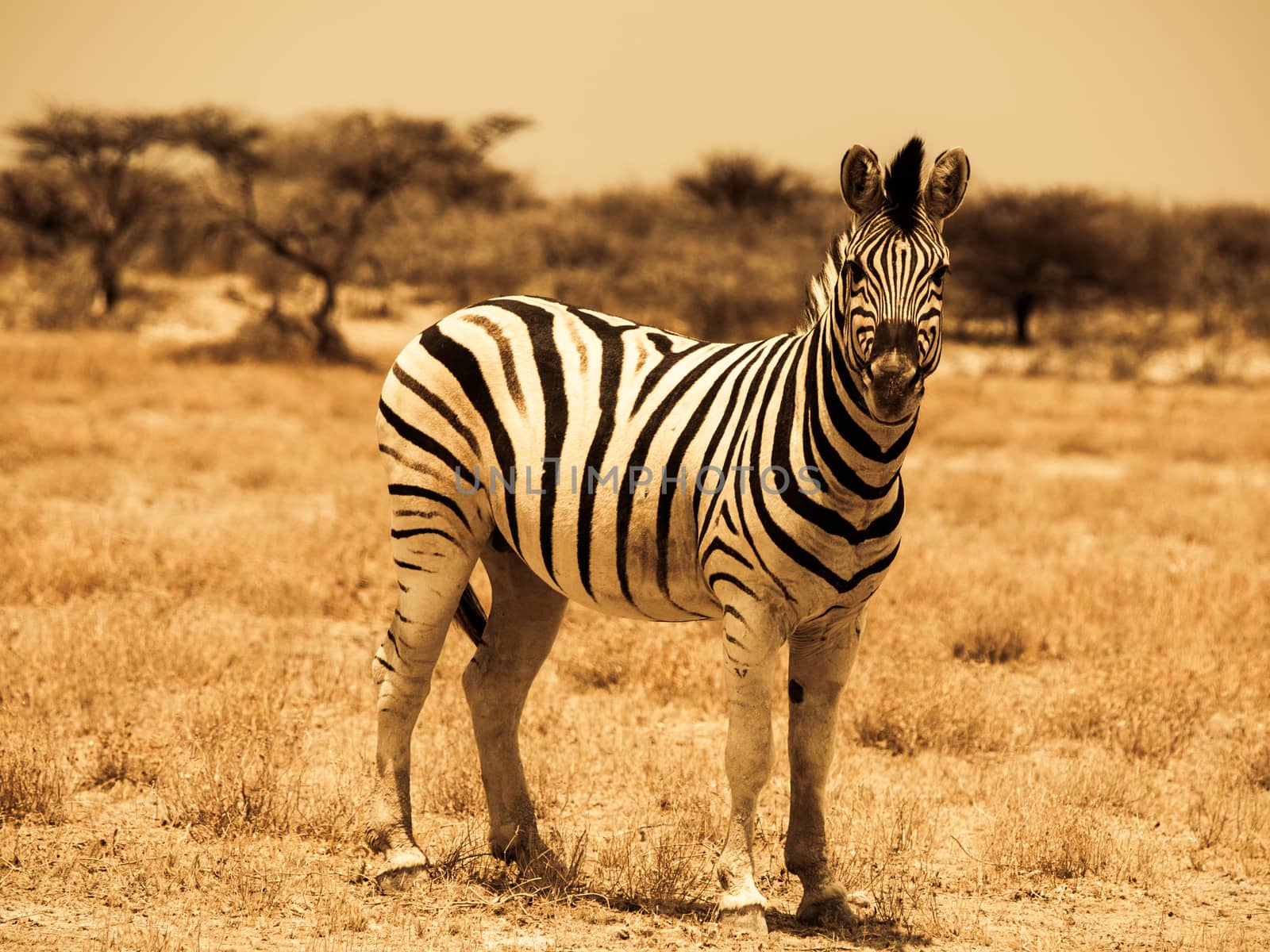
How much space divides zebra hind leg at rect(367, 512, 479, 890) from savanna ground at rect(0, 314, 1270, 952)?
12.1 inches

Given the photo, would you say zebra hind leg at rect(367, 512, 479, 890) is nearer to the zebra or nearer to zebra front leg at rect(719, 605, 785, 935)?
the zebra

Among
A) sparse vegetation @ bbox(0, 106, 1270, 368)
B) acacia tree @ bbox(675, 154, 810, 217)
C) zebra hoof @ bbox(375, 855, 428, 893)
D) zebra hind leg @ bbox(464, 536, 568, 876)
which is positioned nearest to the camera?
zebra hoof @ bbox(375, 855, 428, 893)

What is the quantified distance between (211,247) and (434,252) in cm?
868

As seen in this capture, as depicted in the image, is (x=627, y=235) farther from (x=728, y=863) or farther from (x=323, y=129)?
(x=728, y=863)

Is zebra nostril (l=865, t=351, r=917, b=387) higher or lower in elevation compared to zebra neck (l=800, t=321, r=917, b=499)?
higher

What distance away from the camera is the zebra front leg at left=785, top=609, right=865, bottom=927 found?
4203 millimetres

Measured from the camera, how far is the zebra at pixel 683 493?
3.81 meters

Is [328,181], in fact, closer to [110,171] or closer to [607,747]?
[110,171]

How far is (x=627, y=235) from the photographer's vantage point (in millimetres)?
36125

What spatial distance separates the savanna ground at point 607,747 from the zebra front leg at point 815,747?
133 mm

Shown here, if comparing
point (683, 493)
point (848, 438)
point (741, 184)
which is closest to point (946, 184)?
point (848, 438)

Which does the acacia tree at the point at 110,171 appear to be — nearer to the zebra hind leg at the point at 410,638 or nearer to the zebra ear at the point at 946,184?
the zebra hind leg at the point at 410,638

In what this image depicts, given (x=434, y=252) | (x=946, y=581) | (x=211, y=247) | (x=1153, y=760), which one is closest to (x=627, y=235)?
(x=434, y=252)

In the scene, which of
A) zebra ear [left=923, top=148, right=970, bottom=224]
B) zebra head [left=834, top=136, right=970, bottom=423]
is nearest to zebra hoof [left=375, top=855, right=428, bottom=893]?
zebra head [left=834, top=136, right=970, bottom=423]
